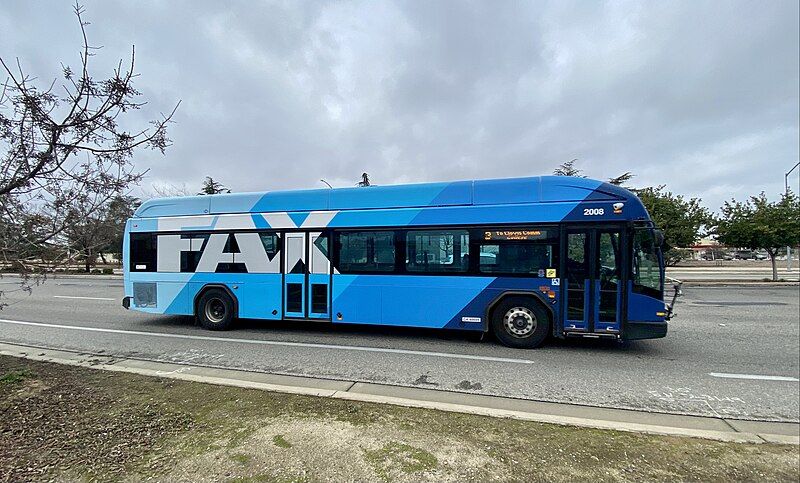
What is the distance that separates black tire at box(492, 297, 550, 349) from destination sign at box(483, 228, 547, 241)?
105 cm

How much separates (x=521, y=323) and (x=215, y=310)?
251 inches

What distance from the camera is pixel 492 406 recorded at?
394cm

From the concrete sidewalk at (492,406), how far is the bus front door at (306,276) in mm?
2263

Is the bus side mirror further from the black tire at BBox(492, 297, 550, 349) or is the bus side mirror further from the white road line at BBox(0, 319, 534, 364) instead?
the white road line at BBox(0, 319, 534, 364)

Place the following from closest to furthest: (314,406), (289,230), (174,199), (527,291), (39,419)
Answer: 1. (39,419)
2. (314,406)
3. (527,291)
4. (289,230)
5. (174,199)

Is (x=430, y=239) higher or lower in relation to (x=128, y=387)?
higher

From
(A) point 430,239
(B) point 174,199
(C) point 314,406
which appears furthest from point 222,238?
(C) point 314,406

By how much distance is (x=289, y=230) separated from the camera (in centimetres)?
750

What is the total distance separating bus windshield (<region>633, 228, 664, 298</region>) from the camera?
5840mm

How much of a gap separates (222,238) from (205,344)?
2.23 meters

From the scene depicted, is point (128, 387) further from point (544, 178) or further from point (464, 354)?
point (544, 178)

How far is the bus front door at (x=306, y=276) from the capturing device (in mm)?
7316

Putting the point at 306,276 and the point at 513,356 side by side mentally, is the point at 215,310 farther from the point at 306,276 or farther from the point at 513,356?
the point at 513,356

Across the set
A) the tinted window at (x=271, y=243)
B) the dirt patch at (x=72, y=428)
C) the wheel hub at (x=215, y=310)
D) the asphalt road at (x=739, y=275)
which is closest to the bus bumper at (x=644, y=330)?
the dirt patch at (x=72, y=428)
